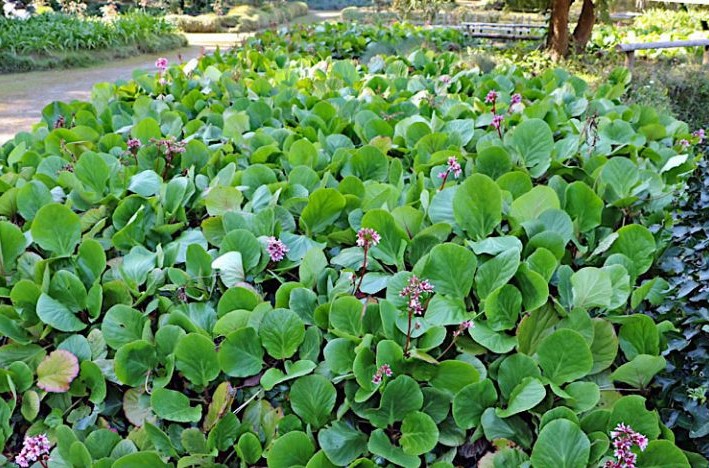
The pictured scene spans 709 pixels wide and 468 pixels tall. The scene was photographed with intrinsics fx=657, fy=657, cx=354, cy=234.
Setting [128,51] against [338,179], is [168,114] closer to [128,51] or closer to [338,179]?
[338,179]

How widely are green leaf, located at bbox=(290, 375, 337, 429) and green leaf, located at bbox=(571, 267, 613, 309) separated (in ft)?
2.02

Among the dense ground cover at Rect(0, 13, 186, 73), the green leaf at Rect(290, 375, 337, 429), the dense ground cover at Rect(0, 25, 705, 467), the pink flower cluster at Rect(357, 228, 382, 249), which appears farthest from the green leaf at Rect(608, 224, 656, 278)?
the dense ground cover at Rect(0, 13, 186, 73)

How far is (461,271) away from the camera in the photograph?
1567 mm

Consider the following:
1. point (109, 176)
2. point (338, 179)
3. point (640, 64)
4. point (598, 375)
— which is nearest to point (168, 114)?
point (109, 176)

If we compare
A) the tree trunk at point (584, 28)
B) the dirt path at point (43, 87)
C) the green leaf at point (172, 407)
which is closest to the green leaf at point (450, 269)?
the green leaf at point (172, 407)

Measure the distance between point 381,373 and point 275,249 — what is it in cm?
50

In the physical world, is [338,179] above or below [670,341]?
above

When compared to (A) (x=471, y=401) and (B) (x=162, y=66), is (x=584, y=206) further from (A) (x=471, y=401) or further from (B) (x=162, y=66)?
(B) (x=162, y=66)

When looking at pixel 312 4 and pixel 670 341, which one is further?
pixel 312 4

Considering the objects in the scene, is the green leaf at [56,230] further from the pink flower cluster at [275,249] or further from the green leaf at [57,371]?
the pink flower cluster at [275,249]

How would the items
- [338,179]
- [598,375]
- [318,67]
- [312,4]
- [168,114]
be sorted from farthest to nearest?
[312,4], [318,67], [168,114], [338,179], [598,375]

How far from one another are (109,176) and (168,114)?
81cm

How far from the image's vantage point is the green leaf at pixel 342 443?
134cm

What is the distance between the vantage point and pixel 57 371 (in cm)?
150
